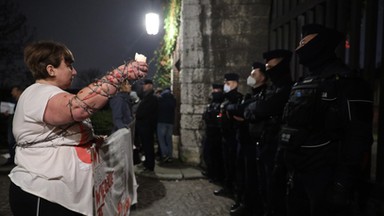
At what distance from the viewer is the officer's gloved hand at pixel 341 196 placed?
242 cm

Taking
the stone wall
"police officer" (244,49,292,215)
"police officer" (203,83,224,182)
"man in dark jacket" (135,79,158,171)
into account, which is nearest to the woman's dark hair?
"police officer" (244,49,292,215)

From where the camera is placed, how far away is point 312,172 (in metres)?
2.72

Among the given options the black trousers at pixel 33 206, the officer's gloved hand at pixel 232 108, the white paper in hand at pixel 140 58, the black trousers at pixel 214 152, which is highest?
the white paper in hand at pixel 140 58

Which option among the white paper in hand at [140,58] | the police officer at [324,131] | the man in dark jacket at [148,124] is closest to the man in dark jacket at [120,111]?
the man in dark jacket at [148,124]

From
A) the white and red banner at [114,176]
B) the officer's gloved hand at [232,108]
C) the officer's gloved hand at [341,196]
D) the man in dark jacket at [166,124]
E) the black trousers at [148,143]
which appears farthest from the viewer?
the man in dark jacket at [166,124]

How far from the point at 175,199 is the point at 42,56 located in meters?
4.20

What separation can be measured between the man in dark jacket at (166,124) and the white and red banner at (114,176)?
5.19 metres

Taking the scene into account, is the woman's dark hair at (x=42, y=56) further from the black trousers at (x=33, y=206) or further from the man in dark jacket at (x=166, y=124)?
the man in dark jacket at (x=166, y=124)

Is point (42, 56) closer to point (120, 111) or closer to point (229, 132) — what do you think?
point (229, 132)

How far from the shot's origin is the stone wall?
7.45 m

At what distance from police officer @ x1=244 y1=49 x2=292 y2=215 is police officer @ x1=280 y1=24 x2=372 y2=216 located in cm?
67

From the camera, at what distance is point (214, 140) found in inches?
259

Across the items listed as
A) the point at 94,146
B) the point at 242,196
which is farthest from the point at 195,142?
the point at 94,146

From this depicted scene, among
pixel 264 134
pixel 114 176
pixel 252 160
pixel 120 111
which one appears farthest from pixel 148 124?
pixel 114 176
